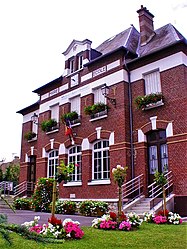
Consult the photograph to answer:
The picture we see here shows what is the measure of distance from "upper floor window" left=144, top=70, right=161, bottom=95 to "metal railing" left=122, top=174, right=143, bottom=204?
156 inches

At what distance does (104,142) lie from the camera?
1451 centimetres

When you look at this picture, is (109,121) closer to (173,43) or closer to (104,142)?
(104,142)

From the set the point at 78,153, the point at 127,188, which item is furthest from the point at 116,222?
the point at 78,153

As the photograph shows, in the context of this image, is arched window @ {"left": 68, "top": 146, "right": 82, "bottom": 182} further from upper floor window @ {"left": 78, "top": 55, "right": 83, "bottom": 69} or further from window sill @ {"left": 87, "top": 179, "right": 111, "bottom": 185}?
upper floor window @ {"left": 78, "top": 55, "right": 83, "bottom": 69}

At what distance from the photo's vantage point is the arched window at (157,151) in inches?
488

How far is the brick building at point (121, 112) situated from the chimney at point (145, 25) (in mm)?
53

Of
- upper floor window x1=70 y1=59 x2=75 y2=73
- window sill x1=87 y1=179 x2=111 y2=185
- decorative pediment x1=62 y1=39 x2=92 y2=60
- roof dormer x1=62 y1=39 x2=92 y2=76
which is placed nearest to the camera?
window sill x1=87 y1=179 x2=111 y2=185

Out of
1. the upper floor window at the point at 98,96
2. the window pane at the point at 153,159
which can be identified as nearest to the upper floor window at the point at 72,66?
the upper floor window at the point at 98,96

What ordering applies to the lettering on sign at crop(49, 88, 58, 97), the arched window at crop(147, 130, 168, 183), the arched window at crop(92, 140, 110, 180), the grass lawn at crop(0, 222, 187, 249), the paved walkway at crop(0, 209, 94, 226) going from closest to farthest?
the grass lawn at crop(0, 222, 187, 249) → the paved walkway at crop(0, 209, 94, 226) → the arched window at crop(147, 130, 168, 183) → the arched window at crop(92, 140, 110, 180) → the lettering on sign at crop(49, 88, 58, 97)

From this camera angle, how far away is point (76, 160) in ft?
52.0

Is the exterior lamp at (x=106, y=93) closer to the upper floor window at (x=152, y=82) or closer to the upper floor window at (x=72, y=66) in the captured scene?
the upper floor window at (x=152, y=82)

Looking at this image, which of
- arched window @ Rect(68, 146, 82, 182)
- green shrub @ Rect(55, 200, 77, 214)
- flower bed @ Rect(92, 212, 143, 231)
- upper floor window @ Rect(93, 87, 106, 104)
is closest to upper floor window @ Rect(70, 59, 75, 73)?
upper floor window @ Rect(93, 87, 106, 104)

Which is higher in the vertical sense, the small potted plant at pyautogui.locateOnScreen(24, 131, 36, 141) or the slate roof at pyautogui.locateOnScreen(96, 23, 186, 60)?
the slate roof at pyautogui.locateOnScreen(96, 23, 186, 60)

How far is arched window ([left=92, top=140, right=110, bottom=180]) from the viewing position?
14.0 metres
